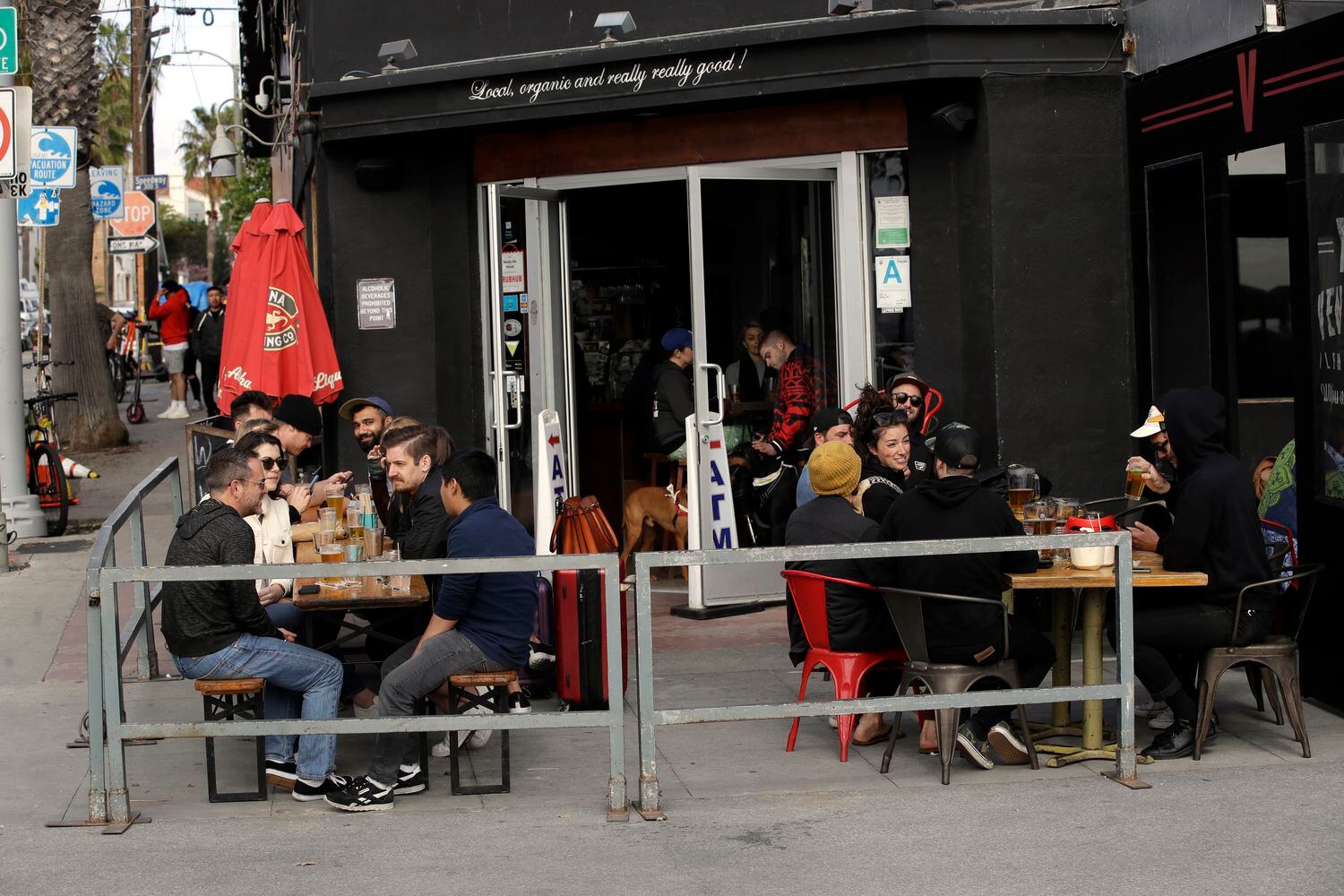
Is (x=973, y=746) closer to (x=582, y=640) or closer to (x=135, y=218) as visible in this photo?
(x=582, y=640)

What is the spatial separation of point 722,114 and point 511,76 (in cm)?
130

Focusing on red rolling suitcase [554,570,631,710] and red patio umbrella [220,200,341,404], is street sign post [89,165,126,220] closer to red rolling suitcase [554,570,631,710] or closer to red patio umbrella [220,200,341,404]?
red patio umbrella [220,200,341,404]

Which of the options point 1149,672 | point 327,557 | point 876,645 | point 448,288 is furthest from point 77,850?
point 448,288

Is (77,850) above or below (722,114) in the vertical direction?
below

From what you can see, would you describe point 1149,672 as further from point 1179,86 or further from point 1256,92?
point 1179,86

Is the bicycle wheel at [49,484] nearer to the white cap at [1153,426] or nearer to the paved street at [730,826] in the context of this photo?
the paved street at [730,826]

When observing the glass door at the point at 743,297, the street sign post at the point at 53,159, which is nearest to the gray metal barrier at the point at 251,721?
the glass door at the point at 743,297

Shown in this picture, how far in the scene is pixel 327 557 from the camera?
7.05 meters

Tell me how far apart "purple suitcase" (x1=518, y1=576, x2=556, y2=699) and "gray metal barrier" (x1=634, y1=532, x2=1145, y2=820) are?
6.19 feet

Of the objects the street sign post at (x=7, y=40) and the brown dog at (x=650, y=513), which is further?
the street sign post at (x=7, y=40)

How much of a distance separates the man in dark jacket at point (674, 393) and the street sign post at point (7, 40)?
535 centimetres

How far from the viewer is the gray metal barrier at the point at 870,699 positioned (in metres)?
5.70

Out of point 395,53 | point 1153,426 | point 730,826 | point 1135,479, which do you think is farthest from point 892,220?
point 730,826

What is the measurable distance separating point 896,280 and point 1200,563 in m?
3.81
